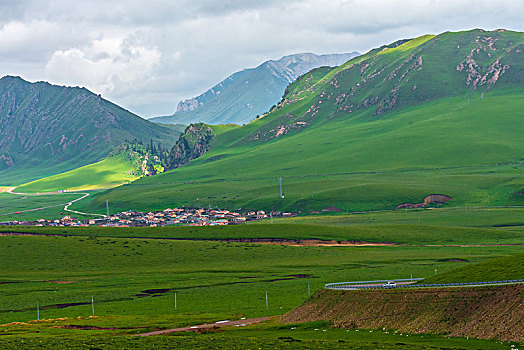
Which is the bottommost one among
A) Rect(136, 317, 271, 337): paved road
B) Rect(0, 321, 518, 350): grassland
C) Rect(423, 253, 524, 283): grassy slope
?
Rect(136, 317, 271, 337): paved road

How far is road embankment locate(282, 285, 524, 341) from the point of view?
210 feet

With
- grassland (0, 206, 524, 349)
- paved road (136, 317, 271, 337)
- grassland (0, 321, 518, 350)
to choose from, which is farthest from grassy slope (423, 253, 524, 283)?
paved road (136, 317, 271, 337)

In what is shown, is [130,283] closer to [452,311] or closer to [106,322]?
[106,322]

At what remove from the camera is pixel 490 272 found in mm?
79188

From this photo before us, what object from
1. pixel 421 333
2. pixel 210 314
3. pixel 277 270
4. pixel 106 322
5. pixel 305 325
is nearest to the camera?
pixel 421 333

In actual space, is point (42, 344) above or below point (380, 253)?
above

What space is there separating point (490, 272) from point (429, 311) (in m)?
12.6

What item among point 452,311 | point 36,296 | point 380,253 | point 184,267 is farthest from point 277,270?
point 452,311

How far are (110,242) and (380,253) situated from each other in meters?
69.6

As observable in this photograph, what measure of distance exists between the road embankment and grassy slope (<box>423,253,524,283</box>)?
6.92m

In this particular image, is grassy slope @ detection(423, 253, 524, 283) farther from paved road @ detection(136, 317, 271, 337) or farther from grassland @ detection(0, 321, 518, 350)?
paved road @ detection(136, 317, 271, 337)

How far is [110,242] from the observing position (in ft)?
599

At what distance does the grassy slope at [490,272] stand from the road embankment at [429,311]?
692cm

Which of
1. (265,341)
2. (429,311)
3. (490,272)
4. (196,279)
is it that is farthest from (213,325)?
(196,279)
